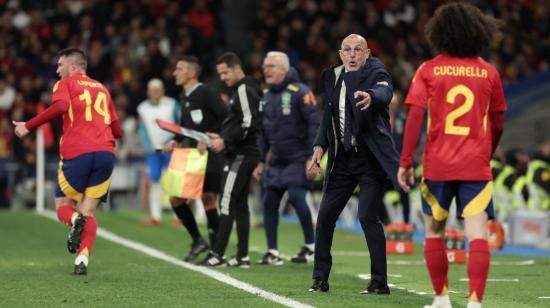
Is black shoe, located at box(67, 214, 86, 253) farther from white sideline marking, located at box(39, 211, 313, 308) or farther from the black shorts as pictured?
the black shorts

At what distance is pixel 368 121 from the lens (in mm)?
9930

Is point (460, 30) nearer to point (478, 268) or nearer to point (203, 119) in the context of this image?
point (478, 268)

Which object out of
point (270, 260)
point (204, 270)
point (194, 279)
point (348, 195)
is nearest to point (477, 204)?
point (348, 195)

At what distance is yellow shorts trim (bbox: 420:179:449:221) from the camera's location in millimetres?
8180

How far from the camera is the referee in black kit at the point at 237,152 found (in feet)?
40.8

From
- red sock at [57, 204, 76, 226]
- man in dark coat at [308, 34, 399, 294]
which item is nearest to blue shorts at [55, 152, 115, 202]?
red sock at [57, 204, 76, 226]

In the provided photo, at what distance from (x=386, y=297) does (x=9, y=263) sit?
4711 mm

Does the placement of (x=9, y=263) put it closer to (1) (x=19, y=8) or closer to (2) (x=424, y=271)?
(2) (x=424, y=271)

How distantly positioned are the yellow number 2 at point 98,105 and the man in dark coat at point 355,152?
8.29 ft

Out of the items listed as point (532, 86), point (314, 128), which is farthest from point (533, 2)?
point (314, 128)

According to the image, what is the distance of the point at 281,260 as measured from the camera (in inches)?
519

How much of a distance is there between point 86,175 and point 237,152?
1.75 m

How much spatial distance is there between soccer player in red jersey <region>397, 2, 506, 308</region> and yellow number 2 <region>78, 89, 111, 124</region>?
168 inches

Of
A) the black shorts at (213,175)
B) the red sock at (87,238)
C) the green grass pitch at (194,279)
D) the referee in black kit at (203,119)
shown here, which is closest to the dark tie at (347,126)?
the green grass pitch at (194,279)
